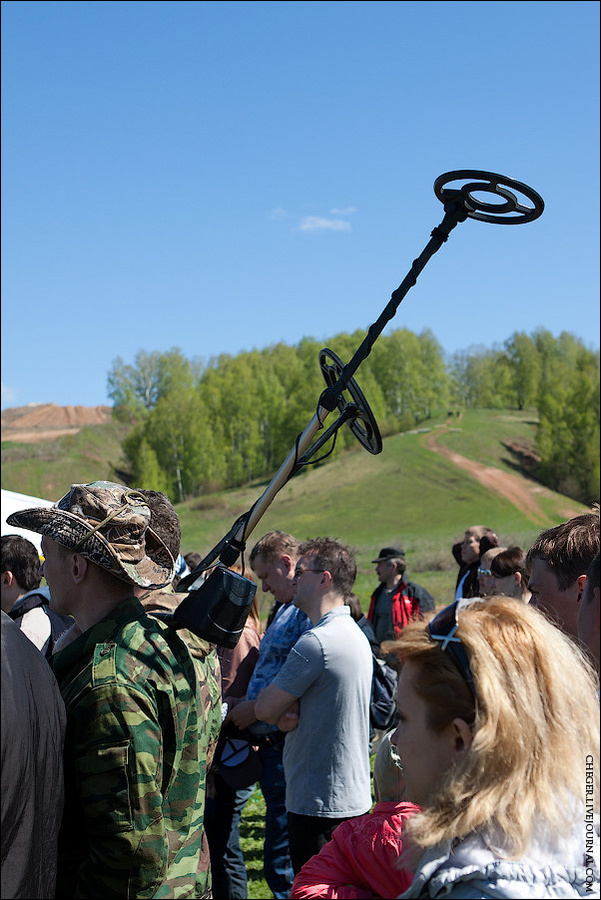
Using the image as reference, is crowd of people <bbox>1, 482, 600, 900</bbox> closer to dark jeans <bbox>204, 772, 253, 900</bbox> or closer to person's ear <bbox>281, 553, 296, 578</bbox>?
dark jeans <bbox>204, 772, 253, 900</bbox>

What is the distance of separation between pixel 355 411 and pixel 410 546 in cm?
4138

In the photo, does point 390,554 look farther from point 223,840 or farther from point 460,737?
point 460,737

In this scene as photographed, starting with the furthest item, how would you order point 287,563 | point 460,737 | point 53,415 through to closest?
point 53,415, point 287,563, point 460,737

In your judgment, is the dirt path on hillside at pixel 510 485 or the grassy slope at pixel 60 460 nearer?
the dirt path on hillside at pixel 510 485

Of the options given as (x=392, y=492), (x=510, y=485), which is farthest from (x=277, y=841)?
(x=510, y=485)

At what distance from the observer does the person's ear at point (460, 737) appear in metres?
1.60

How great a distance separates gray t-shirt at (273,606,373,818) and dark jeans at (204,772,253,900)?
778 millimetres

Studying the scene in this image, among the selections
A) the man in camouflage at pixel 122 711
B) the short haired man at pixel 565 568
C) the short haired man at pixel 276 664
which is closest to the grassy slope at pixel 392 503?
the short haired man at pixel 276 664

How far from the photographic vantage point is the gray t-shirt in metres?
3.94

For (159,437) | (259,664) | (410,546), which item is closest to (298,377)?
(159,437)

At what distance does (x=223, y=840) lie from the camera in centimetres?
468

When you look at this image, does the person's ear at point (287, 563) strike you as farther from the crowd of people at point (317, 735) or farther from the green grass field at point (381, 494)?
the green grass field at point (381, 494)

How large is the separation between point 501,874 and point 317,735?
8.74 ft

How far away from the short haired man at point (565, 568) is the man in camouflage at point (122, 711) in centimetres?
123
